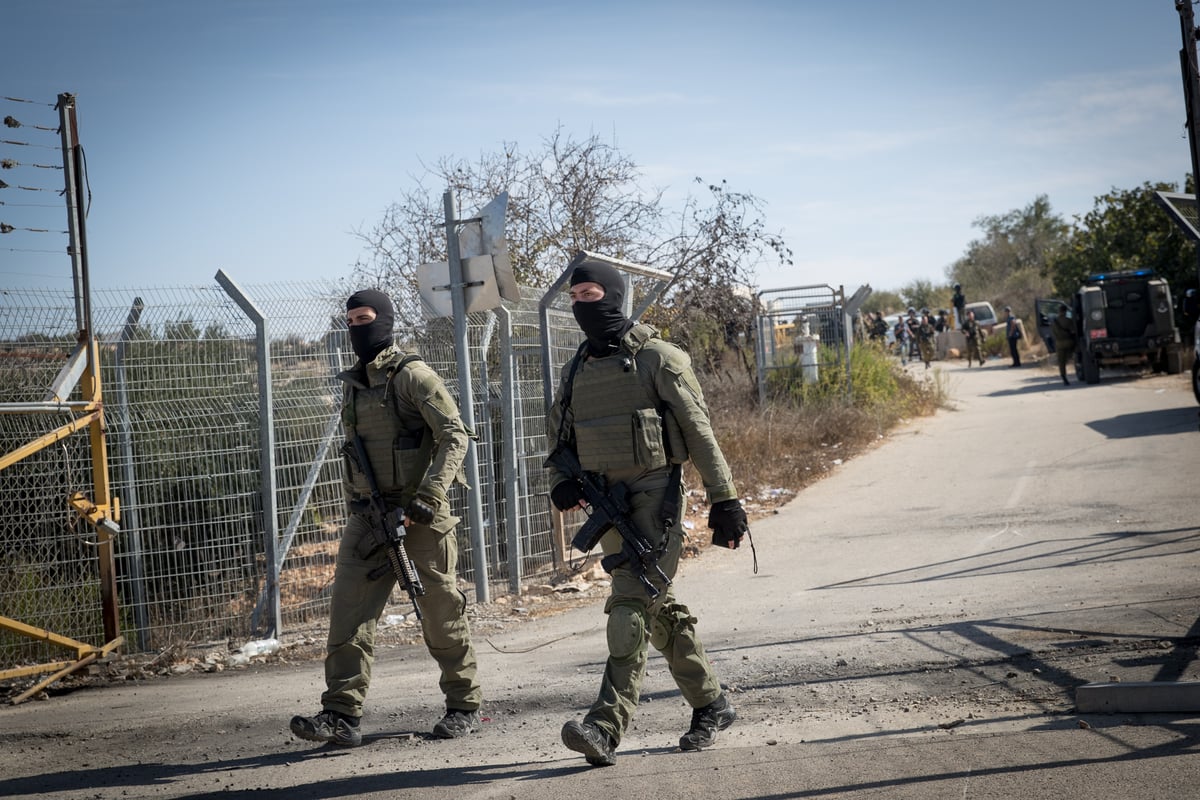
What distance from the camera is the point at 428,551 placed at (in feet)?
16.6

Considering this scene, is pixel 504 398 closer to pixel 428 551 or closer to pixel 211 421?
pixel 211 421

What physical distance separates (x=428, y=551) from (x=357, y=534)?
334 mm

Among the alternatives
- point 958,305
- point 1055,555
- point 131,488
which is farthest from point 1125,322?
point 131,488

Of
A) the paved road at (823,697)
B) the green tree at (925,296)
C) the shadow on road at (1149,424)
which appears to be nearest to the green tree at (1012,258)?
the green tree at (925,296)

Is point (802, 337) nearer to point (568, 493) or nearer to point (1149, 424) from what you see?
point (1149, 424)

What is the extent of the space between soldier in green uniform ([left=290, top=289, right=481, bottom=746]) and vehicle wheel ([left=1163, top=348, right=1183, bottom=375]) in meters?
21.0

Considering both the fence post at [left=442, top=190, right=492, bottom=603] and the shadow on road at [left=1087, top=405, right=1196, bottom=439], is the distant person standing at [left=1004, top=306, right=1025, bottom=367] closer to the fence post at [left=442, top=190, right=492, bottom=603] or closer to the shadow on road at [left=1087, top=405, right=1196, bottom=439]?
the shadow on road at [left=1087, top=405, right=1196, bottom=439]

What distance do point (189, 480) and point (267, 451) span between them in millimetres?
518

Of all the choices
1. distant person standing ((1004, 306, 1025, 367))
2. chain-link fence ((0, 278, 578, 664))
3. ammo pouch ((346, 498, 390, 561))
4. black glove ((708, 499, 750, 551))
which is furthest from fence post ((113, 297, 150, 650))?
Answer: distant person standing ((1004, 306, 1025, 367))

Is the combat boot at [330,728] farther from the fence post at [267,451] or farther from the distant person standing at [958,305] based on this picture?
the distant person standing at [958,305]

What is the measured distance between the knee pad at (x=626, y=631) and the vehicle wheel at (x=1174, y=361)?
69.5ft

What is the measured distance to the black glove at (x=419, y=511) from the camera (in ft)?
16.1

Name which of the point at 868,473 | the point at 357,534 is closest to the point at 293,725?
the point at 357,534

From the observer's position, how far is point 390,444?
5.14 metres
